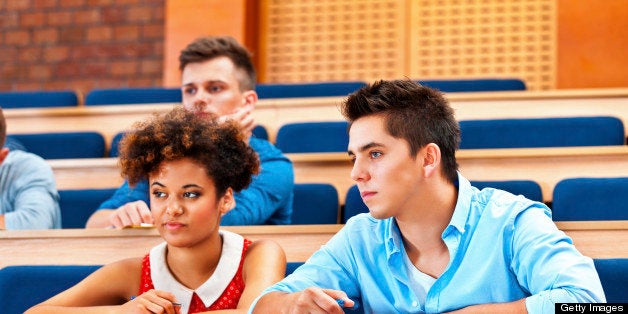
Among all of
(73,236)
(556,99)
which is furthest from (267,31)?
(73,236)

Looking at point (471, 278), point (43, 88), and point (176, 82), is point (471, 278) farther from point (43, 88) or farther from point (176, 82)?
point (43, 88)

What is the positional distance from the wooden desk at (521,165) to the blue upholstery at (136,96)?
62cm

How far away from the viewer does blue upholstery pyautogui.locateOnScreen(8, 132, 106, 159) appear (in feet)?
5.53

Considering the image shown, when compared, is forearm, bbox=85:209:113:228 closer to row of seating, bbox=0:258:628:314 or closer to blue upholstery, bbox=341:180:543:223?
row of seating, bbox=0:258:628:314

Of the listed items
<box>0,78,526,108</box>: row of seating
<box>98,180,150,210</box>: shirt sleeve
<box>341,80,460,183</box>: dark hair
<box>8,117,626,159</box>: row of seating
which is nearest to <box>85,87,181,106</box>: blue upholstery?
<box>0,78,526,108</box>: row of seating

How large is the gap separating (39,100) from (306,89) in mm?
629

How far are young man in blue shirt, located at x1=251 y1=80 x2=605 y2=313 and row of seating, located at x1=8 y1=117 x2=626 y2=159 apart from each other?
70cm

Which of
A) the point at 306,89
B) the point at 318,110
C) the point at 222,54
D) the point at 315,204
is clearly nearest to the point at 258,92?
the point at 306,89

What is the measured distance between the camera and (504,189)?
115 cm

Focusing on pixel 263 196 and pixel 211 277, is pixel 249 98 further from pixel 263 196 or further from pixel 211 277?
pixel 211 277

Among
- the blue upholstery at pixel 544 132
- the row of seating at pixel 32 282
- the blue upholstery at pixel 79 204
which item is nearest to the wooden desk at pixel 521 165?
the blue upholstery at pixel 544 132

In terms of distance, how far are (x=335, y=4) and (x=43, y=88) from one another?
0.90 metres

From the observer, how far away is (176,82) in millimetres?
2404

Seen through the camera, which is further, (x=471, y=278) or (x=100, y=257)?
(x=100, y=257)
